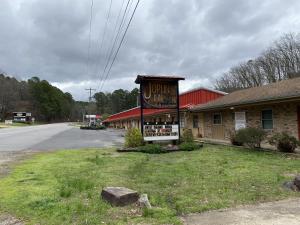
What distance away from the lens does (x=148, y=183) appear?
26.5ft

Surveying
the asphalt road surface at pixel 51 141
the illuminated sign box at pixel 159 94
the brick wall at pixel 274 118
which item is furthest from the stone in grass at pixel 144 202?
the asphalt road surface at pixel 51 141

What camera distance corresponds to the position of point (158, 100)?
18.1 meters

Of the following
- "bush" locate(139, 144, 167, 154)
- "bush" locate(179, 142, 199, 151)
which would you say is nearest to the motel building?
"bush" locate(179, 142, 199, 151)

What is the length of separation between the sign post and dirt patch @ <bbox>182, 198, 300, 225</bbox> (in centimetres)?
1171

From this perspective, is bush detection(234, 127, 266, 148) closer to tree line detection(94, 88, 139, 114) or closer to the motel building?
the motel building

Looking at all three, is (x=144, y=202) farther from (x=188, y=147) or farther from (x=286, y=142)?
(x=188, y=147)

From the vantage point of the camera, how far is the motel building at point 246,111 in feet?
52.1

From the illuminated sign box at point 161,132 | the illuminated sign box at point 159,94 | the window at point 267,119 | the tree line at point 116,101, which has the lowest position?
the illuminated sign box at point 161,132

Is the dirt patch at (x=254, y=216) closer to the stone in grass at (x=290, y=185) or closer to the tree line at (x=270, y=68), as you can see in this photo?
the stone in grass at (x=290, y=185)

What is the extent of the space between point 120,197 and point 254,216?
229 centimetres

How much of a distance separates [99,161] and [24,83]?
479ft

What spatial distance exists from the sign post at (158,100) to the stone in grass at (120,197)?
36.4 feet

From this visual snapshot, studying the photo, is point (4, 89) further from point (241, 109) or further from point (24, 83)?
point (241, 109)

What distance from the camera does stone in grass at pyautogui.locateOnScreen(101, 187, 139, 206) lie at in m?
5.95
